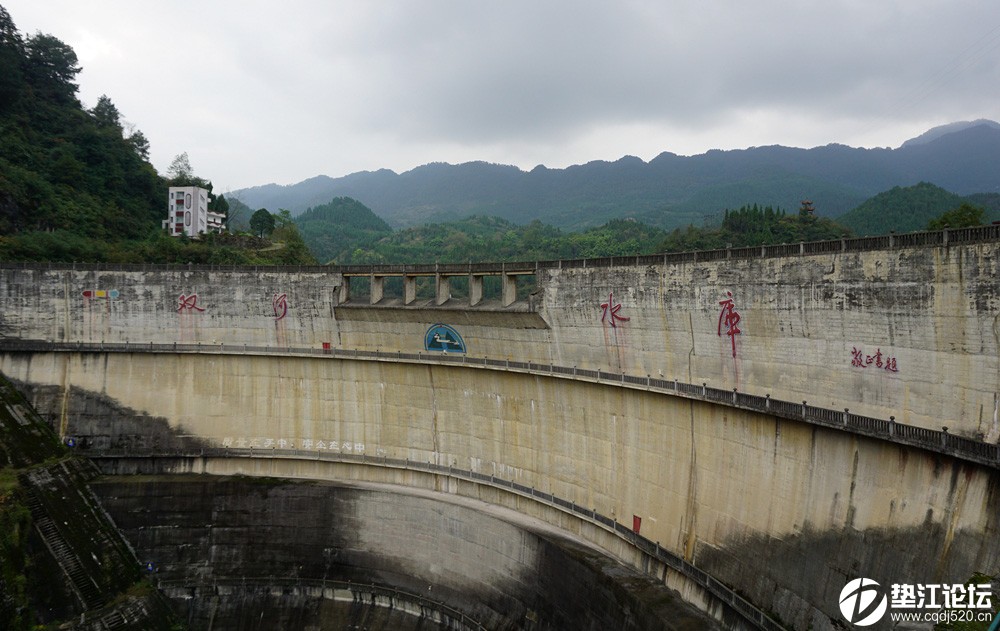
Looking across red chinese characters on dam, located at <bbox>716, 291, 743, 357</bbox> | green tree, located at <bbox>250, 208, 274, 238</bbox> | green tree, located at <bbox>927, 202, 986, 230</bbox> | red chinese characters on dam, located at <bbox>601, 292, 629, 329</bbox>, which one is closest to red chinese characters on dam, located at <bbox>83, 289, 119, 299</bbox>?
red chinese characters on dam, located at <bbox>601, 292, 629, 329</bbox>

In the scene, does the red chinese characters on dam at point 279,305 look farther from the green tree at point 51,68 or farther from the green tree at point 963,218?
the green tree at point 51,68

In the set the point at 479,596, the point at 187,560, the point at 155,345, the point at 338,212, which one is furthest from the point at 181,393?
the point at 338,212

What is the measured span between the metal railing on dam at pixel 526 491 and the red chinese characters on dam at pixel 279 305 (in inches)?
162

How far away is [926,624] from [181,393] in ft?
64.3


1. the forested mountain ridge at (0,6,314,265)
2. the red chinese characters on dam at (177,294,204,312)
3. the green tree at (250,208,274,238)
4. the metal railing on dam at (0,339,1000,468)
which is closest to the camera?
the metal railing on dam at (0,339,1000,468)

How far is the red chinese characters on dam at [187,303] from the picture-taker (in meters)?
20.5

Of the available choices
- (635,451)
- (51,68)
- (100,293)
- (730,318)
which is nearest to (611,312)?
(730,318)

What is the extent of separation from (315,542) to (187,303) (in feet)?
27.4

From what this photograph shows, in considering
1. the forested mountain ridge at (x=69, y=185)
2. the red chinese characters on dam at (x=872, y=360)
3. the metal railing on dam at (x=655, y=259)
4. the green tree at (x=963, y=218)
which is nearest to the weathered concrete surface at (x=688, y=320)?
the red chinese characters on dam at (x=872, y=360)

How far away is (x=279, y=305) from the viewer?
20.1 m

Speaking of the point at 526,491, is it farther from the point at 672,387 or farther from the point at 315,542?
the point at 315,542

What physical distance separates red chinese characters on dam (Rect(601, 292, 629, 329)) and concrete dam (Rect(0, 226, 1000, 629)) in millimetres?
57

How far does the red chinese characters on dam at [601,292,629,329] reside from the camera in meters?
14.6

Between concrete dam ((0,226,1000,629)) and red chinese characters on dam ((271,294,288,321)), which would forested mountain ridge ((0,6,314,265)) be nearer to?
concrete dam ((0,226,1000,629))
